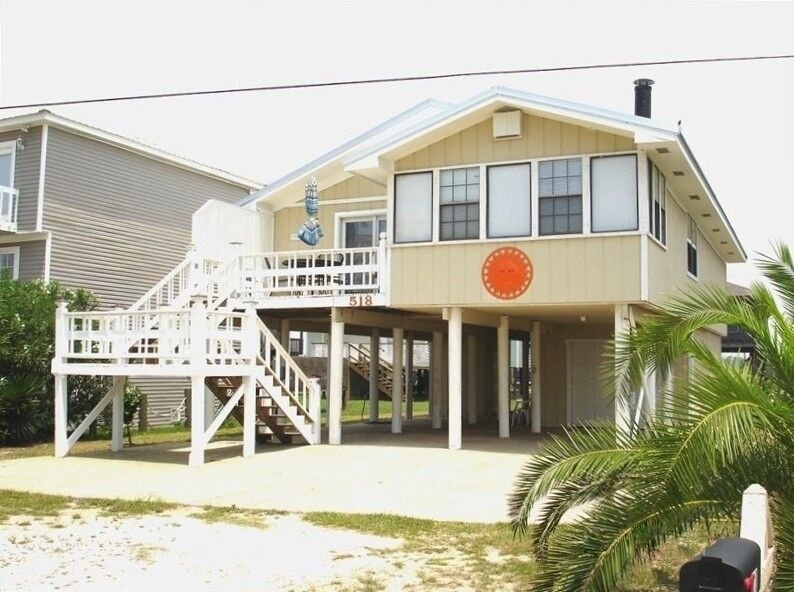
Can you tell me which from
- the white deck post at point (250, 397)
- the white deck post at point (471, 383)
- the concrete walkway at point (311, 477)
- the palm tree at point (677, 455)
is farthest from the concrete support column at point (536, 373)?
the palm tree at point (677, 455)

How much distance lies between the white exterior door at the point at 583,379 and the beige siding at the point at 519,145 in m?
8.20

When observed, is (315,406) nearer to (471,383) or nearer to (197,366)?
(197,366)

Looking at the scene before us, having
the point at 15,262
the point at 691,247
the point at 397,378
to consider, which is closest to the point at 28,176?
the point at 15,262

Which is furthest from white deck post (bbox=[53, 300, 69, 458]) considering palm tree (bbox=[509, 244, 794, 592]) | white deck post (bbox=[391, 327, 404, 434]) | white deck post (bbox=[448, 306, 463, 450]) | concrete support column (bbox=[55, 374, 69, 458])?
palm tree (bbox=[509, 244, 794, 592])

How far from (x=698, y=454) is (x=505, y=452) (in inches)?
440

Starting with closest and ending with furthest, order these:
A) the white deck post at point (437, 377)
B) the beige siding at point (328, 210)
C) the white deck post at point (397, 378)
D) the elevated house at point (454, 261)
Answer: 1. the elevated house at point (454, 261)
2. the white deck post at point (397, 378)
3. the beige siding at point (328, 210)
4. the white deck post at point (437, 377)

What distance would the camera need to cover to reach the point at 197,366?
13961mm

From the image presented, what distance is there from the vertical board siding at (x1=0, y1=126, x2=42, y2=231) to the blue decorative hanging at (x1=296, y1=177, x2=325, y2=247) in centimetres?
672

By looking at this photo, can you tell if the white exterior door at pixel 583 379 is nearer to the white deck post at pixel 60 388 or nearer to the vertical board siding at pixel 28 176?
the white deck post at pixel 60 388

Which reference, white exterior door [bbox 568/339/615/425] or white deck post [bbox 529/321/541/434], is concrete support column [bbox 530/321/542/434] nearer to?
white deck post [bbox 529/321/541/434]

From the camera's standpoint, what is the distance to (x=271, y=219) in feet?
70.4

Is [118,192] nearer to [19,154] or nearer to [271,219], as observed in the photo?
[19,154]

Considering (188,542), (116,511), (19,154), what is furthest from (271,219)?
(188,542)

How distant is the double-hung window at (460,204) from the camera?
1623cm
